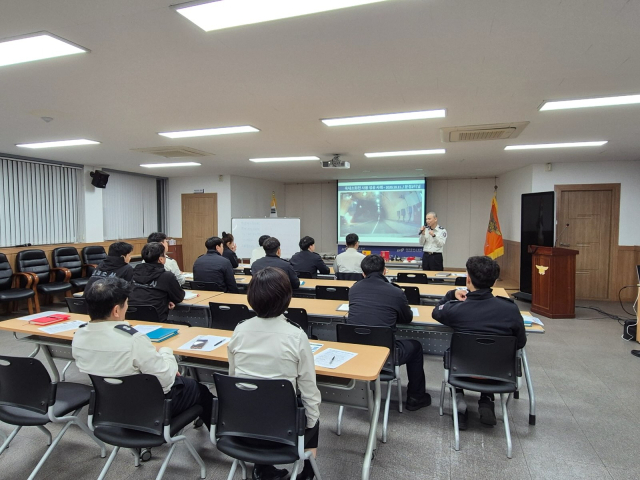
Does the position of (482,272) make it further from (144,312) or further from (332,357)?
(144,312)

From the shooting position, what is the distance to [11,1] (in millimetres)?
1909

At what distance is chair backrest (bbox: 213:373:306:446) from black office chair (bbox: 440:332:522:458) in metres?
1.32

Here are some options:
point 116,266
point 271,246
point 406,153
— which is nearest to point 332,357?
point 271,246

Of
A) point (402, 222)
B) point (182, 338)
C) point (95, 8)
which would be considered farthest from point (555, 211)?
point (95, 8)

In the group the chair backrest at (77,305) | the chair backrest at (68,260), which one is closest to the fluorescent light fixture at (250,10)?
the chair backrest at (77,305)

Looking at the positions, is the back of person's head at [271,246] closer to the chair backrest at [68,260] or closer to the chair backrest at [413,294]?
the chair backrest at [413,294]

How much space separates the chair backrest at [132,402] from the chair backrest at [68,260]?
19.8 feet

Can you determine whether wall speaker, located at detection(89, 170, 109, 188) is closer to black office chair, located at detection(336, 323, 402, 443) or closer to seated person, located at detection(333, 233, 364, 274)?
seated person, located at detection(333, 233, 364, 274)

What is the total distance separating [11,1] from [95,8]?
0.38 metres

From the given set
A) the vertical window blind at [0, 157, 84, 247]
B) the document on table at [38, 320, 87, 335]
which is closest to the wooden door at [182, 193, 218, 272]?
the vertical window blind at [0, 157, 84, 247]

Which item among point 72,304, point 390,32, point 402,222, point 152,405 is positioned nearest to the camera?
point 152,405

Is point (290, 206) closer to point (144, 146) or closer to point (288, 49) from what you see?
point (144, 146)

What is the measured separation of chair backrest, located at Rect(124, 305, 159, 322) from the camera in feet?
10.5

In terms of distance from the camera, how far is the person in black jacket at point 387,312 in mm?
2797
